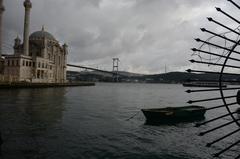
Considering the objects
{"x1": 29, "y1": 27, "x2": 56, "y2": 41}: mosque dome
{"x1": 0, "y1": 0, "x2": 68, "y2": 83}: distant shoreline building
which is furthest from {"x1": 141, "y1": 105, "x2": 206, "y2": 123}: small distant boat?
{"x1": 29, "y1": 27, "x2": 56, "y2": 41}: mosque dome

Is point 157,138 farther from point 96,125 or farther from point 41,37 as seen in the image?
point 41,37

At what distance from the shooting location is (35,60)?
295 feet

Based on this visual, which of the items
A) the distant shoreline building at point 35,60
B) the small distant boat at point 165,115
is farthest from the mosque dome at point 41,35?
the small distant boat at point 165,115

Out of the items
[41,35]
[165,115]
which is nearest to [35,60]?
[41,35]

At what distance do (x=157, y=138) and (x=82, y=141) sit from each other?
538 centimetres

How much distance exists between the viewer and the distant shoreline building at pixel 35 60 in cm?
8288

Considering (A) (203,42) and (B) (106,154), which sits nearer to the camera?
(A) (203,42)

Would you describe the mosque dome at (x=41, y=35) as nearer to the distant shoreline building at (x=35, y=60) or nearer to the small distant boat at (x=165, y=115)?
the distant shoreline building at (x=35, y=60)

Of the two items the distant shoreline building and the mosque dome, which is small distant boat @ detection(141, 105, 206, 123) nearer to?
the distant shoreline building

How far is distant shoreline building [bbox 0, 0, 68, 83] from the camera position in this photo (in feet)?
272

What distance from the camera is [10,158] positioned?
38.4ft

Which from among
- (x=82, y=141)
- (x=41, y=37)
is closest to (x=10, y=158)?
(x=82, y=141)

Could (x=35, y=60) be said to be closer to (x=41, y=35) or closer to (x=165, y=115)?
(x=41, y=35)

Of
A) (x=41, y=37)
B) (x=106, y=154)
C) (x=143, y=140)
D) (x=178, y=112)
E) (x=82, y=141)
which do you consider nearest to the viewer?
(x=106, y=154)
